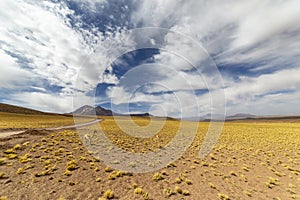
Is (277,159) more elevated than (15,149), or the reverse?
(15,149)

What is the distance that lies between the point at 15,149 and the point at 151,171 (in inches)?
399

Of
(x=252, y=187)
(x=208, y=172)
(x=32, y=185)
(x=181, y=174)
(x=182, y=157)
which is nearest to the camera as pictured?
(x=32, y=185)

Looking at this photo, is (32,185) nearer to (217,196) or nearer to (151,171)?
(151,171)

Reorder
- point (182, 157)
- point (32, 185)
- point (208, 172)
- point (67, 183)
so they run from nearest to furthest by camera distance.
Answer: point (32, 185), point (67, 183), point (208, 172), point (182, 157)

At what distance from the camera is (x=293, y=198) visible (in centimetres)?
880

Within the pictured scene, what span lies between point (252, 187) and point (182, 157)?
6216mm

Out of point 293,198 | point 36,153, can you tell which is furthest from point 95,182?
point 293,198

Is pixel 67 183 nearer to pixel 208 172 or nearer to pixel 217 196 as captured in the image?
pixel 217 196

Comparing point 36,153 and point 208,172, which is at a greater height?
point 36,153

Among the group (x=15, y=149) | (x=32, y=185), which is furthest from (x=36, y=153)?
(x=32, y=185)

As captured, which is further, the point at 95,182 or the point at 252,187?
the point at 252,187

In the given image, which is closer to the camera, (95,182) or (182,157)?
(95,182)

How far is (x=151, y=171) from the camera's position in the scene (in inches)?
450

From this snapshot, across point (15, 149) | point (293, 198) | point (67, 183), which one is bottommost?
point (293, 198)
